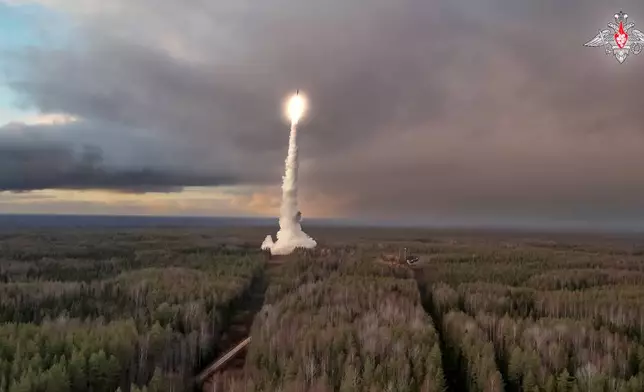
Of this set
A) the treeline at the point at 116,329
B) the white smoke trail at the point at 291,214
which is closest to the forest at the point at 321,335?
the treeline at the point at 116,329

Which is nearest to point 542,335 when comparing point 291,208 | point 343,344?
point 343,344

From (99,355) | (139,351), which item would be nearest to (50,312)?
(139,351)

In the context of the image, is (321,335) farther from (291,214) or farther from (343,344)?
(291,214)

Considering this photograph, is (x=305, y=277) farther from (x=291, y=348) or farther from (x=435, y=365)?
(x=435, y=365)

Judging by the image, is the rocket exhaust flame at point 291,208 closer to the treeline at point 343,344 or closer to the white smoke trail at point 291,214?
the white smoke trail at point 291,214

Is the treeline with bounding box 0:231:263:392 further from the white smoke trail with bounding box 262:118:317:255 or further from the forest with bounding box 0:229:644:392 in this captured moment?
the white smoke trail with bounding box 262:118:317:255

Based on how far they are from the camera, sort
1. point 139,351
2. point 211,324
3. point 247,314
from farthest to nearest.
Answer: point 247,314 → point 211,324 → point 139,351
